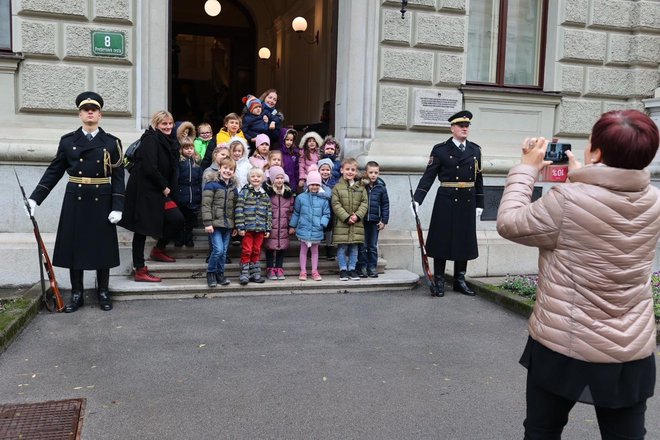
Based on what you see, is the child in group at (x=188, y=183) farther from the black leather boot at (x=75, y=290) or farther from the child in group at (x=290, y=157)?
the black leather boot at (x=75, y=290)

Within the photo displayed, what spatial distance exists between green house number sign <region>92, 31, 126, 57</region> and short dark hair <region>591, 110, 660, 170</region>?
671cm

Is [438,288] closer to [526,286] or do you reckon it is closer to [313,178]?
[526,286]

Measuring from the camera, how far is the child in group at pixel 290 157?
8.49m

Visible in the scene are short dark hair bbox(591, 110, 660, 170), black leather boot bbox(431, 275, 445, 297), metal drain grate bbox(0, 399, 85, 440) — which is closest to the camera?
short dark hair bbox(591, 110, 660, 170)

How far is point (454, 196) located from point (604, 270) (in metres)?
5.20

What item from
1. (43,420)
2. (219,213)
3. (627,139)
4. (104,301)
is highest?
(627,139)

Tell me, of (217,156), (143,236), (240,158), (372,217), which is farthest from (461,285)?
(143,236)

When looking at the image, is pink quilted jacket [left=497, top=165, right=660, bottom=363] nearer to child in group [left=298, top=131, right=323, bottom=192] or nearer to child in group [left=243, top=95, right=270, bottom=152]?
child in group [left=298, top=131, right=323, bottom=192]

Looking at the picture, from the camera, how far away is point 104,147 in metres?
6.46

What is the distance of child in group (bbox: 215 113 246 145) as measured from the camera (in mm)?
8336

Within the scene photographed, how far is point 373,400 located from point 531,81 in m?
7.21

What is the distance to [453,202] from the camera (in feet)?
25.1

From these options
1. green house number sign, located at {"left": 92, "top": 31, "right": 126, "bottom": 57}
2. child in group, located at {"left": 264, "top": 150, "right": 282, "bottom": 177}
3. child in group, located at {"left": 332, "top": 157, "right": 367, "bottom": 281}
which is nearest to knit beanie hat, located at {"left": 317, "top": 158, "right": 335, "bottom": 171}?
child in group, located at {"left": 332, "top": 157, "right": 367, "bottom": 281}

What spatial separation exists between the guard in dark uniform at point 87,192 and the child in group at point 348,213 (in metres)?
2.54
